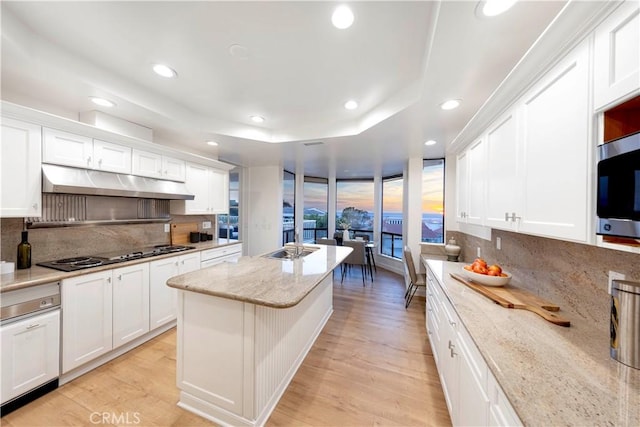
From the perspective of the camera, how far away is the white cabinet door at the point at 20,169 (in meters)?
1.74

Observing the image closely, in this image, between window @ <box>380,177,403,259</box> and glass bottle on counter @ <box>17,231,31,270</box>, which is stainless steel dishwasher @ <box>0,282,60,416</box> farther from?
window @ <box>380,177,403,259</box>

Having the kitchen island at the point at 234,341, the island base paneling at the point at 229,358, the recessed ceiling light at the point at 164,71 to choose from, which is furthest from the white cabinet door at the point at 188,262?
the recessed ceiling light at the point at 164,71

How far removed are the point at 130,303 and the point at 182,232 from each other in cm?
150

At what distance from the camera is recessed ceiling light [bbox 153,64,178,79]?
6.28ft

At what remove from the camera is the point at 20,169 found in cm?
182

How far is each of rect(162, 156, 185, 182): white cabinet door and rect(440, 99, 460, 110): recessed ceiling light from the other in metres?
3.32

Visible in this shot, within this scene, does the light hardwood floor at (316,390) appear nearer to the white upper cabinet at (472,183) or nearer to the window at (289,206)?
the white upper cabinet at (472,183)

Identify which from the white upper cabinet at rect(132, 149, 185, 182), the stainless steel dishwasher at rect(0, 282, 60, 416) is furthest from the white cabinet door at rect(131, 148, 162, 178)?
the stainless steel dishwasher at rect(0, 282, 60, 416)

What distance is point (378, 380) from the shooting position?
201cm

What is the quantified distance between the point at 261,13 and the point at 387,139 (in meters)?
2.11

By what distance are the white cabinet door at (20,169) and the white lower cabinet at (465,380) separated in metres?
3.27

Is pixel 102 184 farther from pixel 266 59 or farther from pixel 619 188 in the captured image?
pixel 619 188

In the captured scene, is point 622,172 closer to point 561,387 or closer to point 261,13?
point 561,387

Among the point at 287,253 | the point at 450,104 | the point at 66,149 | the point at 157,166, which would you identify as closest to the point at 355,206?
the point at 287,253
